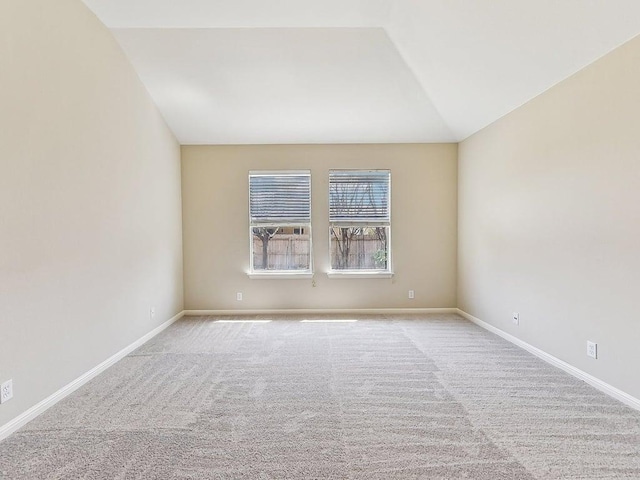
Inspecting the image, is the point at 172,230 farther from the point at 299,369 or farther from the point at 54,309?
the point at 299,369

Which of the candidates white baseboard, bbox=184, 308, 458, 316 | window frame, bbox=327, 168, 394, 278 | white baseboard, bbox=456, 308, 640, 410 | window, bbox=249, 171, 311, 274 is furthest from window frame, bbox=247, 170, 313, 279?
white baseboard, bbox=456, 308, 640, 410

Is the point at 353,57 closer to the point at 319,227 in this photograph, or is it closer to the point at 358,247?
the point at 319,227

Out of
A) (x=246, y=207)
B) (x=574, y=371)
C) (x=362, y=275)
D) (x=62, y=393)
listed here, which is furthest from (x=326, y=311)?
(x=62, y=393)

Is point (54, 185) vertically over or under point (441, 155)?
under

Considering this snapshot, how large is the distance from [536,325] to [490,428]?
5.43 ft

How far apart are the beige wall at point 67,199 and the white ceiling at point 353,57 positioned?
1.72 ft

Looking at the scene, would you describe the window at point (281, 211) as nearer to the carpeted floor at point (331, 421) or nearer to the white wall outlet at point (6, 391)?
the carpeted floor at point (331, 421)

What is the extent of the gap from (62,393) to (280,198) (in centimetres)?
338

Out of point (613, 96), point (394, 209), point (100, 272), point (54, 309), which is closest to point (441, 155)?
point (394, 209)

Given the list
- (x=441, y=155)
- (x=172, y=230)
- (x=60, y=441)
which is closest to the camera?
(x=60, y=441)

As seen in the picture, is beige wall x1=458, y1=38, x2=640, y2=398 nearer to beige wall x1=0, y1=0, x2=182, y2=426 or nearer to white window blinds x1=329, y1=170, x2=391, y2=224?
white window blinds x1=329, y1=170, x2=391, y2=224

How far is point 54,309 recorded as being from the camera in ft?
7.99

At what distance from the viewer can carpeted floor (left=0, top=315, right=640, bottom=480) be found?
1.73 metres

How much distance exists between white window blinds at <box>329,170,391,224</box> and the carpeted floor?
219cm
